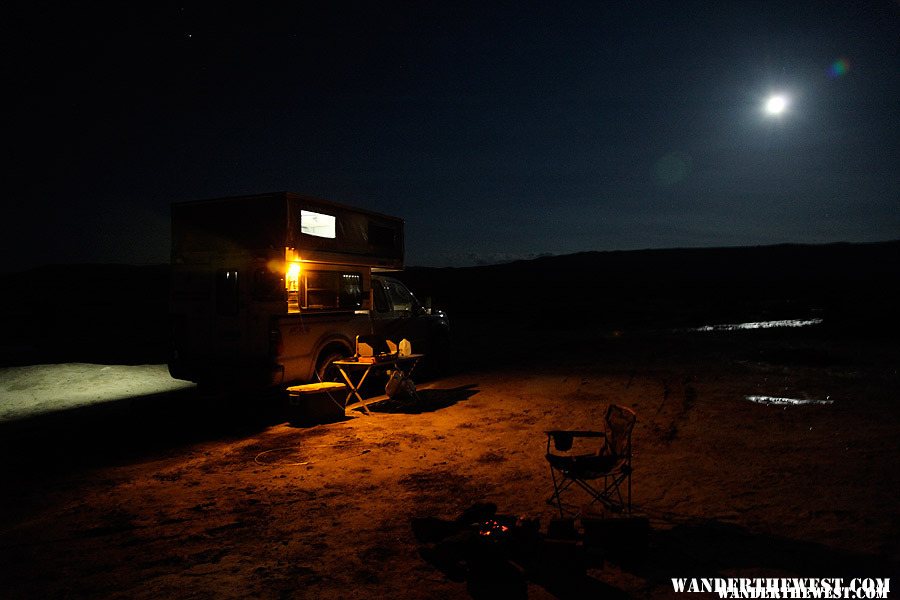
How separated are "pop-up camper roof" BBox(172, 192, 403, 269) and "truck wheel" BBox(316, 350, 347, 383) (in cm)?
152

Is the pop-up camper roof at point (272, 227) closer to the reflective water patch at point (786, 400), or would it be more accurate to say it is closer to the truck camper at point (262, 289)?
the truck camper at point (262, 289)

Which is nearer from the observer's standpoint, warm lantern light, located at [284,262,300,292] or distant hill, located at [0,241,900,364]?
warm lantern light, located at [284,262,300,292]

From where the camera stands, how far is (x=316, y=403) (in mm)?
7848

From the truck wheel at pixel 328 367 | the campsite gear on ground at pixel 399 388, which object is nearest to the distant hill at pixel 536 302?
the truck wheel at pixel 328 367

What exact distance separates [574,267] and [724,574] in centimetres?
11692

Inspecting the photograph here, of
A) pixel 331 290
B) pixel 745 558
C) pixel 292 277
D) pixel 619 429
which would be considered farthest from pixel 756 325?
pixel 745 558

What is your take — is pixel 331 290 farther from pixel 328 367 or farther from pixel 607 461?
pixel 607 461

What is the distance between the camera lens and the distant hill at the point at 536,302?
21453mm

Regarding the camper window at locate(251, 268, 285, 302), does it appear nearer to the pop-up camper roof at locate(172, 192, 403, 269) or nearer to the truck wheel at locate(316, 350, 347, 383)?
the pop-up camper roof at locate(172, 192, 403, 269)

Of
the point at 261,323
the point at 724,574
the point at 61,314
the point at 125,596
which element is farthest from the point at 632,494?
the point at 61,314

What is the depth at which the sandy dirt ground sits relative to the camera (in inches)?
141

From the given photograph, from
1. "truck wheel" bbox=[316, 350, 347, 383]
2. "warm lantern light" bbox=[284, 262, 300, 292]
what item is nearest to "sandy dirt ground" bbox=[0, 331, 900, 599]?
"truck wheel" bbox=[316, 350, 347, 383]

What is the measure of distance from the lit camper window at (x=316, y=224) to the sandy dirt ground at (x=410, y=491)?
286cm

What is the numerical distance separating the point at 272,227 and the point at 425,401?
149 inches
